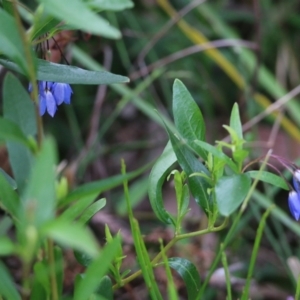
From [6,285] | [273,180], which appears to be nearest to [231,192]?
[273,180]

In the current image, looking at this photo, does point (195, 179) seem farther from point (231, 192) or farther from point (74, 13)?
point (74, 13)

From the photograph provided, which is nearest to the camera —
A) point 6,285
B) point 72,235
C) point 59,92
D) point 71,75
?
point 72,235

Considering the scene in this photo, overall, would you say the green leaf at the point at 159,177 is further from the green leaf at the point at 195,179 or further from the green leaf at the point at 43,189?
the green leaf at the point at 43,189

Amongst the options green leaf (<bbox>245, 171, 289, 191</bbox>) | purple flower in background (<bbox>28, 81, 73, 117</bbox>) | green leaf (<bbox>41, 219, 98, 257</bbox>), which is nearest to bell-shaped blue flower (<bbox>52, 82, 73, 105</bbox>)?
purple flower in background (<bbox>28, 81, 73, 117</bbox>)

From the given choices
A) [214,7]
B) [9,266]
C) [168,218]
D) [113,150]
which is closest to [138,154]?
[113,150]

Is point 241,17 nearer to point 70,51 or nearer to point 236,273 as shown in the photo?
point 70,51

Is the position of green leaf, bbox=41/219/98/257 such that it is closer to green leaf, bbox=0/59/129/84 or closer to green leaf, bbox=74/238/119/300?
green leaf, bbox=74/238/119/300
